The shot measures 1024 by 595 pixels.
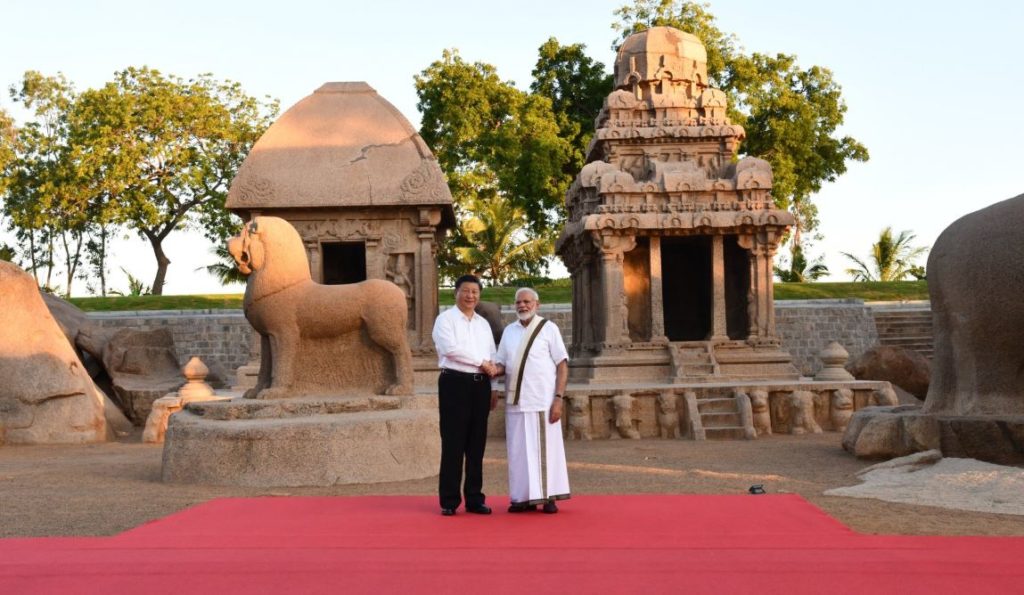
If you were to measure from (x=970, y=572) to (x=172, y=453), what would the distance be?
6.09 meters

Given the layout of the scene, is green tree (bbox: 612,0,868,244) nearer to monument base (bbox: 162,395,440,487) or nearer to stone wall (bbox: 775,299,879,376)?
stone wall (bbox: 775,299,879,376)

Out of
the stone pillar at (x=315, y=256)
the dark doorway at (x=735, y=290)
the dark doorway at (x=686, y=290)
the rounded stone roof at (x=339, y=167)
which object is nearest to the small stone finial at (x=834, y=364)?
the dark doorway at (x=735, y=290)

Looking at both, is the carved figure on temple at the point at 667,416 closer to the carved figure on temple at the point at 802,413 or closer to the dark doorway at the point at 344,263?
the carved figure on temple at the point at 802,413

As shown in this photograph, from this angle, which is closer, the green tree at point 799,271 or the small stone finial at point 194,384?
the small stone finial at point 194,384

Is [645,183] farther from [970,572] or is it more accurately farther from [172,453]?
[970,572]

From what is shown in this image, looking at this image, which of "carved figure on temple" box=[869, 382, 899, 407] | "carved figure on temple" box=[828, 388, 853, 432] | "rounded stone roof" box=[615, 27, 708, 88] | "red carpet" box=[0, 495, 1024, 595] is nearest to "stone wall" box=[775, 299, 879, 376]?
"rounded stone roof" box=[615, 27, 708, 88]

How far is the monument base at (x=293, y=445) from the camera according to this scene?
7.54 meters

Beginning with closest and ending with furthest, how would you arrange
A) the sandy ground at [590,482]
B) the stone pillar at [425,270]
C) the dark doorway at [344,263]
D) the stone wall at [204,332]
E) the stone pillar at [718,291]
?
1. the sandy ground at [590,482]
2. the stone pillar at [425,270]
3. the stone pillar at [718,291]
4. the dark doorway at [344,263]
5. the stone wall at [204,332]

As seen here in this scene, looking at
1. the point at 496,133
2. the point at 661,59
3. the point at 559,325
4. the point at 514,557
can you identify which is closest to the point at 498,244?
the point at 496,133

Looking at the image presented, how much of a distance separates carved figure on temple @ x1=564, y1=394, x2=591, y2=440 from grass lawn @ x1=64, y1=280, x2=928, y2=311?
1402cm

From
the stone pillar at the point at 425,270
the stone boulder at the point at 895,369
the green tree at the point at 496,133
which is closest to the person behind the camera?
the stone pillar at the point at 425,270

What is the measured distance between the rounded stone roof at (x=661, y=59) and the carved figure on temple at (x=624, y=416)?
20.8 ft

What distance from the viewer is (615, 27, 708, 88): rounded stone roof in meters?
16.3

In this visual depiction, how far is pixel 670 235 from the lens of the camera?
14.9 m
